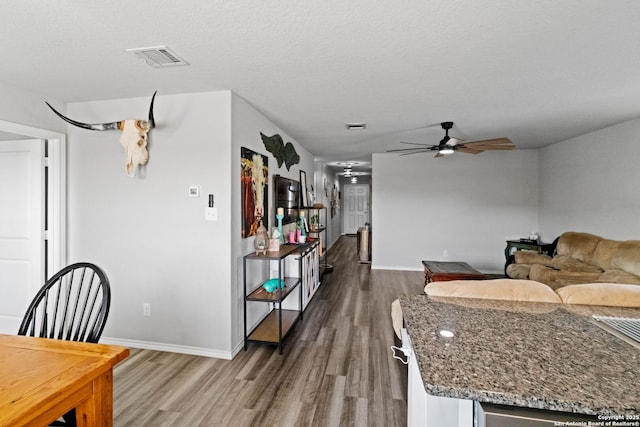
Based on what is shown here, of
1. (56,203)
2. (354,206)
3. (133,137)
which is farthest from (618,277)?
(354,206)

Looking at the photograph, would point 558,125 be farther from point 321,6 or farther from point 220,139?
point 220,139

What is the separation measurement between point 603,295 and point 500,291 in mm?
439

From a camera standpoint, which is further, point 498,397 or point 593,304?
point 593,304

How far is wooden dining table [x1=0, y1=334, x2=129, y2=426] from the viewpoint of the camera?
3.12 feet

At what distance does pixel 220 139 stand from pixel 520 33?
231 cm

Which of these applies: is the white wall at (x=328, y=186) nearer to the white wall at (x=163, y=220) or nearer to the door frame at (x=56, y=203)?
the white wall at (x=163, y=220)

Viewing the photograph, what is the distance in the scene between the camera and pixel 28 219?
9.64 ft

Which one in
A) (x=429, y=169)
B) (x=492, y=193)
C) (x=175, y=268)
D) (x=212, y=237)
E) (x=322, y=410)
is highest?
(x=429, y=169)

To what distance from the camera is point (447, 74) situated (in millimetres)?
2328

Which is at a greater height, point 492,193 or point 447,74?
point 447,74

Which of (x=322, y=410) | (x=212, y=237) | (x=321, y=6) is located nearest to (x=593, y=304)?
(x=322, y=410)

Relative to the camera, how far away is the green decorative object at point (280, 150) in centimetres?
357

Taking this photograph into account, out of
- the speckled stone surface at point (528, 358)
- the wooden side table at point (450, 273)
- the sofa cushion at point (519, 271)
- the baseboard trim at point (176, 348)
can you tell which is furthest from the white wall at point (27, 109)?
the sofa cushion at point (519, 271)

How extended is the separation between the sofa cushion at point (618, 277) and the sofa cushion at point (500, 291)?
8.40ft
